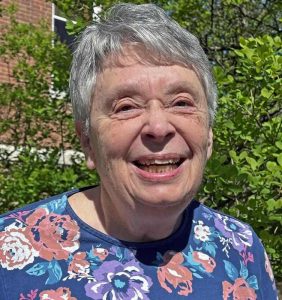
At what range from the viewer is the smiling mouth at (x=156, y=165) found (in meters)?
1.99

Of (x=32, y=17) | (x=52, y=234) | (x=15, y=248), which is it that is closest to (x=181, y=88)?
(x=52, y=234)

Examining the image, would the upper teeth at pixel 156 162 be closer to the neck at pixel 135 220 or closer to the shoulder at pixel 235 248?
the neck at pixel 135 220

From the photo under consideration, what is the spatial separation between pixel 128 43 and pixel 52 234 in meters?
0.70

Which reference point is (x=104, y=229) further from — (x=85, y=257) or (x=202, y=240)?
(x=202, y=240)

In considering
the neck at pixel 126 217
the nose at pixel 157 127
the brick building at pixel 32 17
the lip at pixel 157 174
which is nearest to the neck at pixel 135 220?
the neck at pixel 126 217

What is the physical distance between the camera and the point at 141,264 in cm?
212

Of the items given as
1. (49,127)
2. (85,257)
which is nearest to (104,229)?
(85,257)

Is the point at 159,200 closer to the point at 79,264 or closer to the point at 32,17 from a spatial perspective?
the point at 79,264

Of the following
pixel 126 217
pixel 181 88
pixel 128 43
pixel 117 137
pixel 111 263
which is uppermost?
pixel 128 43

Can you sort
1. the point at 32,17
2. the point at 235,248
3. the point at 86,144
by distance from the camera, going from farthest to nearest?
the point at 32,17, the point at 235,248, the point at 86,144

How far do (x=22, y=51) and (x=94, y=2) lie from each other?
6.19 ft

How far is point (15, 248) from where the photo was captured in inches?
82.7

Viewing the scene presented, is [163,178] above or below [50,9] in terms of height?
above

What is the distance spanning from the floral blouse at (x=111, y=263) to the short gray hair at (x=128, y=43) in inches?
15.5
